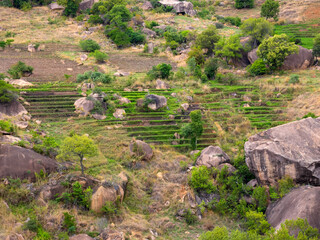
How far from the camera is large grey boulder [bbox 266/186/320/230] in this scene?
1359 cm

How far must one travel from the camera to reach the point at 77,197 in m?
15.2

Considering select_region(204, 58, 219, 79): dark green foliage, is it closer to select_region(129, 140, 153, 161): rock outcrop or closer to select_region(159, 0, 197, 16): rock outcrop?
select_region(129, 140, 153, 161): rock outcrop

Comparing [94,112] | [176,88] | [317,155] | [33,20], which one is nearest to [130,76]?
[176,88]

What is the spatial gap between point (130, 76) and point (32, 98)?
1110 centimetres

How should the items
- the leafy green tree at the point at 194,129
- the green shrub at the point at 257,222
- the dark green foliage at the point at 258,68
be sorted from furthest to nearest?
the dark green foliage at the point at 258,68 < the leafy green tree at the point at 194,129 < the green shrub at the point at 257,222

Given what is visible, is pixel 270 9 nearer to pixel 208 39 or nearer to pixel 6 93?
pixel 208 39

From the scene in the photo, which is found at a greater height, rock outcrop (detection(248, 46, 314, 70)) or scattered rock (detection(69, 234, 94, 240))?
rock outcrop (detection(248, 46, 314, 70))

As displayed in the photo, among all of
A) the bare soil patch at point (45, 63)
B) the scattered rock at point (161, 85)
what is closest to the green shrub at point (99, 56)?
the bare soil patch at point (45, 63)

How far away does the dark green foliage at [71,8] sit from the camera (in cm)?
5391

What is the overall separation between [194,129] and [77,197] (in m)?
10.4

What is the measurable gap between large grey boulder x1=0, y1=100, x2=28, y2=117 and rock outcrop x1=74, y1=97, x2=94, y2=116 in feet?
13.5

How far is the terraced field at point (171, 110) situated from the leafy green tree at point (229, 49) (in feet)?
21.9

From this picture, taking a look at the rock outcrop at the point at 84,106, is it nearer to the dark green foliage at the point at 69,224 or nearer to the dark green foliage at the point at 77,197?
the dark green foliage at the point at 77,197

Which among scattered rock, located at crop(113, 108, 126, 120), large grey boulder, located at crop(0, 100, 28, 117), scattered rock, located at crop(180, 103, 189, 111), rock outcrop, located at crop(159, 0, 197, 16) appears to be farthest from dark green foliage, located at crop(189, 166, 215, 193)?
rock outcrop, located at crop(159, 0, 197, 16)
